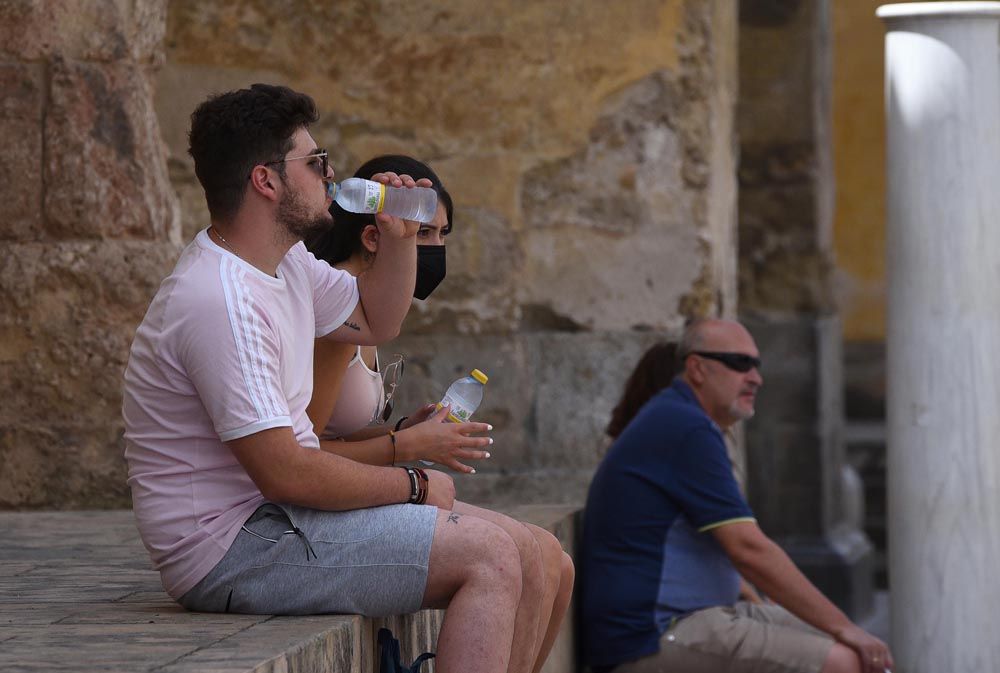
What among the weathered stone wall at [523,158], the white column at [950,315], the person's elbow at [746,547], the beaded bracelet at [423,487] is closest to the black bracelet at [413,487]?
the beaded bracelet at [423,487]

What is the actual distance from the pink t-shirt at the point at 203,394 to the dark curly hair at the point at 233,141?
0.26 ft

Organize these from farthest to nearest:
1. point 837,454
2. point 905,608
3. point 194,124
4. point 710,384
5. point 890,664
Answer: point 837,454, point 905,608, point 710,384, point 890,664, point 194,124

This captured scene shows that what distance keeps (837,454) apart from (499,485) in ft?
14.4

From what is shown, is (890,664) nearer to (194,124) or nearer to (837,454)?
(194,124)

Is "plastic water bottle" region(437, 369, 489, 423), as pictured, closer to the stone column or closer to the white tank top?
the white tank top

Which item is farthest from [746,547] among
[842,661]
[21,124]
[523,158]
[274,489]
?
[21,124]

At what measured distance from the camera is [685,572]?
4516mm

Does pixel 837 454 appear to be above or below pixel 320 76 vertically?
below

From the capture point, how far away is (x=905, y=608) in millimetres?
5359

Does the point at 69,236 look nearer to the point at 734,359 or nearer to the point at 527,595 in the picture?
the point at 734,359

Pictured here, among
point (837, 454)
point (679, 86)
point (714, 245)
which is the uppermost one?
point (679, 86)

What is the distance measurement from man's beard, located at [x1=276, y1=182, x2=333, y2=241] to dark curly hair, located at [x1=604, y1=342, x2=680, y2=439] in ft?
7.29

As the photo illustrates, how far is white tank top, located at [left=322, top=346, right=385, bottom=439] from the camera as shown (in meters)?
3.45

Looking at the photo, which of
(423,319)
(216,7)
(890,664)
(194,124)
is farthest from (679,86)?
(194,124)
